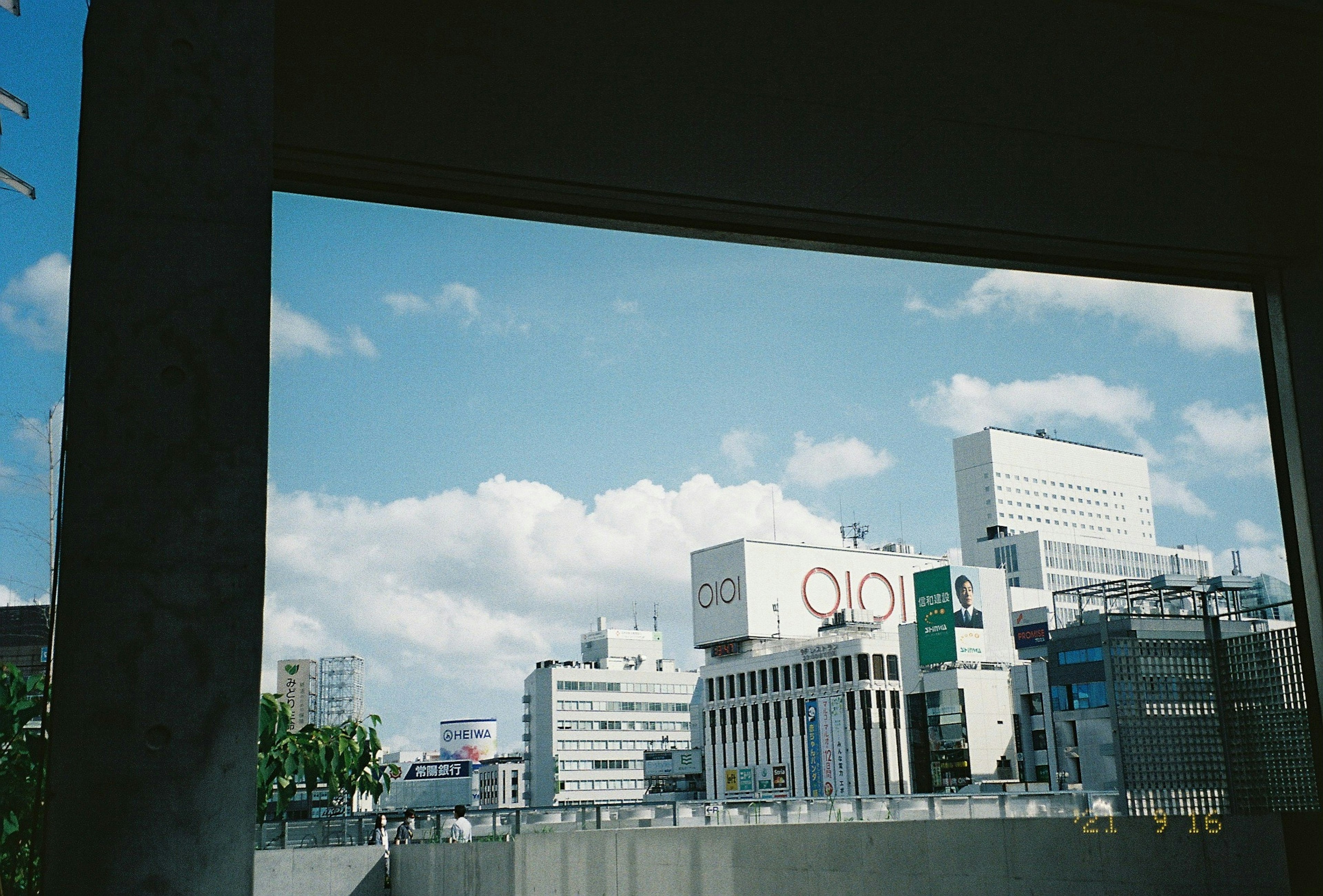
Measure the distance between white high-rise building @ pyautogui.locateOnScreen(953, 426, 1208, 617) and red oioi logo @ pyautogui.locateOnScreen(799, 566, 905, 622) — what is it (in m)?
27.1

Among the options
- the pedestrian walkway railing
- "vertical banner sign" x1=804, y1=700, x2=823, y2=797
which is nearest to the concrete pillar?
the pedestrian walkway railing

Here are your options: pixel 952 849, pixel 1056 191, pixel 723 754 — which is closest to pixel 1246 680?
pixel 952 849

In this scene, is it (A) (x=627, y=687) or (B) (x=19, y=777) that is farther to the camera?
(A) (x=627, y=687)

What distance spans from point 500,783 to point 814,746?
38.0 metres

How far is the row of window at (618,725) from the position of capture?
99.4 meters

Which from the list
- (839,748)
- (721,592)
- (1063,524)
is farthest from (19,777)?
(1063,524)

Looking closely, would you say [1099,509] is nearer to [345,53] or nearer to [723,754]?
[723,754]

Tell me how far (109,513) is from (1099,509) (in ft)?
407

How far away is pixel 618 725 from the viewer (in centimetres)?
10406

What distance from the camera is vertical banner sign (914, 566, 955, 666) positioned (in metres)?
66.4

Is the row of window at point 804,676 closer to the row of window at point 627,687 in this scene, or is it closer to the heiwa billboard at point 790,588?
the heiwa billboard at point 790,588

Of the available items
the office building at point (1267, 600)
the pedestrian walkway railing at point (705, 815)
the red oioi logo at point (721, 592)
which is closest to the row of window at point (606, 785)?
the red oioi logo at point (721, 592)

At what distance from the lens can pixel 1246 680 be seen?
6.92 metres

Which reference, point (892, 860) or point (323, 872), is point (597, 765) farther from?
point (892, 860)
